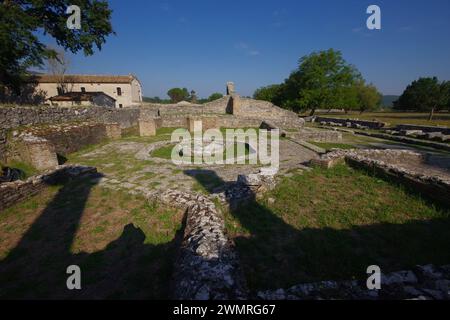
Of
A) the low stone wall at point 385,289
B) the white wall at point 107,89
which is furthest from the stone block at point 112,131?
the white wall at point 107,89

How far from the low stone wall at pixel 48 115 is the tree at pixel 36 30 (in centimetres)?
663

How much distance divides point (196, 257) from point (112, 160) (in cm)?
833

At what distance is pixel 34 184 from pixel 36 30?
17.0 metres

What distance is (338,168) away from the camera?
26.4ft

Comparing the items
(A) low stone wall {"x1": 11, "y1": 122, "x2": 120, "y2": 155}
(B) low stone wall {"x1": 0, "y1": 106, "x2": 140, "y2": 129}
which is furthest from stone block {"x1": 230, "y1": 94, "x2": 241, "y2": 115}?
(A) low stone wall {"x1": 11, "y1": 122, "x2": 120, "y2": 155}

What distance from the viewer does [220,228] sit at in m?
3.67

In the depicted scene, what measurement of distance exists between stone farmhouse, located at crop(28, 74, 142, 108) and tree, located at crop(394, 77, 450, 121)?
5614 cm

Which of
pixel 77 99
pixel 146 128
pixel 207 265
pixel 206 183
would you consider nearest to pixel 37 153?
pixel 206 183

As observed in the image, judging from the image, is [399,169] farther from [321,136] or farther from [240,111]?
[240,111]

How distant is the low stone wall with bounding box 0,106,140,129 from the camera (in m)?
9.13

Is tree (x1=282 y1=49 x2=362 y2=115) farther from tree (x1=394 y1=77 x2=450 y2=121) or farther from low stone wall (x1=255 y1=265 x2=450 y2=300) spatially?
low stone wall (x1=255 y1=265 x2=450 y2=300)

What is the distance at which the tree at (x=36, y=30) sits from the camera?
14508mm
